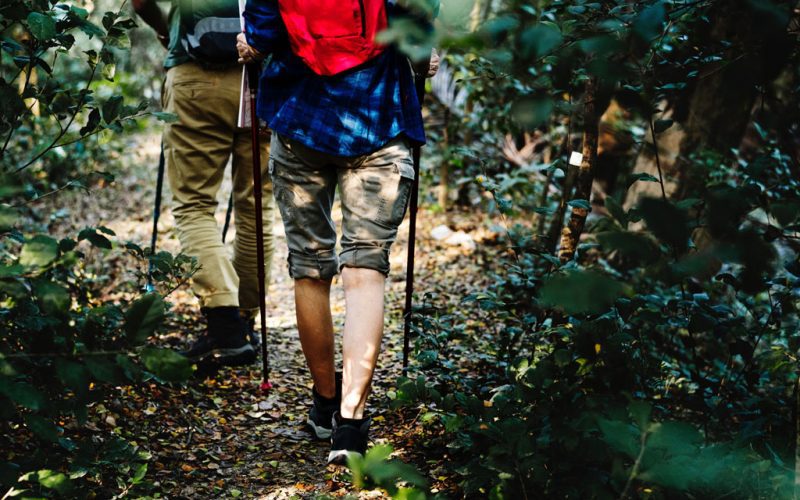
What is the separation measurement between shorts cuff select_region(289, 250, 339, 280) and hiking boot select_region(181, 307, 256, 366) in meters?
1.02

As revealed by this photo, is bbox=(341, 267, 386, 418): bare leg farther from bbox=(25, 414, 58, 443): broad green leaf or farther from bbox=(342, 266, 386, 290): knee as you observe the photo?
bbox=(25, 414, 58, 443): broad green leaf

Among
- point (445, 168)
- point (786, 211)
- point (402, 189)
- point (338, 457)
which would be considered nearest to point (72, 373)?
point (338, 457)

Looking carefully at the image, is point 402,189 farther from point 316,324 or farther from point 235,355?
point 235,355

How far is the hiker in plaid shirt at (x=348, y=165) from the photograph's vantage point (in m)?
2.36

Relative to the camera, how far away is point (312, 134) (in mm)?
2377

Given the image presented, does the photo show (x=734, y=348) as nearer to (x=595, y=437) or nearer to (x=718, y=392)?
(x=718, y=392)

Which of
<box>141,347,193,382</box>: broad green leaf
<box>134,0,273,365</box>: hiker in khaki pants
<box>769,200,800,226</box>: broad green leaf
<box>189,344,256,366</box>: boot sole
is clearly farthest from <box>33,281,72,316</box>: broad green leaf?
<box>189,344,256,366</box>: boot sole

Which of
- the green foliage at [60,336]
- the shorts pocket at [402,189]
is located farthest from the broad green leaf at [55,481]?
the shorts pocket at [402,189]

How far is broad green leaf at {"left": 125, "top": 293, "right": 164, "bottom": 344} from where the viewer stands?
4.98 feet

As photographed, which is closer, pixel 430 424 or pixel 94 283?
pixel 430 424

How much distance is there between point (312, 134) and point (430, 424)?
1.23 meters

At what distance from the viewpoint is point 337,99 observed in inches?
92.7

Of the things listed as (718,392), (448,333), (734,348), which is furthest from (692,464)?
(448,333)

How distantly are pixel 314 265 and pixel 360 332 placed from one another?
34cm
